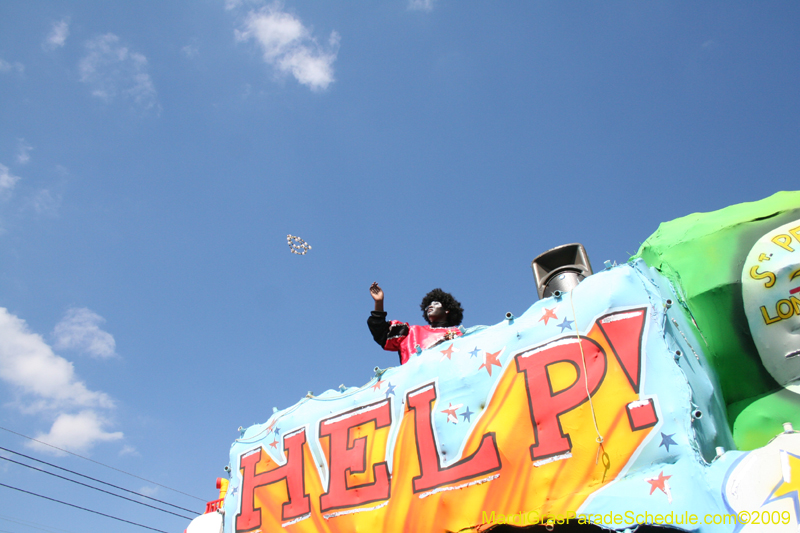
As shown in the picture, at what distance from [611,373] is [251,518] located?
4.86 m

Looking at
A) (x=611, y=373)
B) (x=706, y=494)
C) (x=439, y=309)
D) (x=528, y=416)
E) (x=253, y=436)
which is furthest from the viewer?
(x=439, y=309)

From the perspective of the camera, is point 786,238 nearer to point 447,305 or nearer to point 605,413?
point 605,413

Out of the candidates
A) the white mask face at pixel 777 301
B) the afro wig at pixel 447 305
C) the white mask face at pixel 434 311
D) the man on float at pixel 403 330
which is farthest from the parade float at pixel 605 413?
the afro wig at pixel 447 305

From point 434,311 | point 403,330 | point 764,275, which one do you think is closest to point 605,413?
point 764,275

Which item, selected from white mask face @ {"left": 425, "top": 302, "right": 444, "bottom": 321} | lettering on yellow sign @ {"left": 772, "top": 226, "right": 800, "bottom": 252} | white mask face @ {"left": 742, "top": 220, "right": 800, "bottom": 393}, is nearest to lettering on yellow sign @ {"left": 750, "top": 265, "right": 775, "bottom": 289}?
white mask face @ {"left": 742, "top": 220, "right": 800, "bottom": 393}

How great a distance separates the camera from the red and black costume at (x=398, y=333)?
23.4ft

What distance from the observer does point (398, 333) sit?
7371 millimetres

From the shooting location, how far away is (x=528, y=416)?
190 inches

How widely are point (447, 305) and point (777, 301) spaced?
4609 mm

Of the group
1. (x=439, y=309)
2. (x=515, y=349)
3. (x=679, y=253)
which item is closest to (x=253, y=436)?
(x=439, y=309)

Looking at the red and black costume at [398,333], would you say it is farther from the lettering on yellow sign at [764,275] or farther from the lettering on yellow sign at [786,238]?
the lettering on yellow sign at [786,238]

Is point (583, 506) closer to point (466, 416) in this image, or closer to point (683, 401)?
point (683, 401)

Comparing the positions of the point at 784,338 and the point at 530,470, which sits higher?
the point at 784,338

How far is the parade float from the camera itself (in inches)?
152
